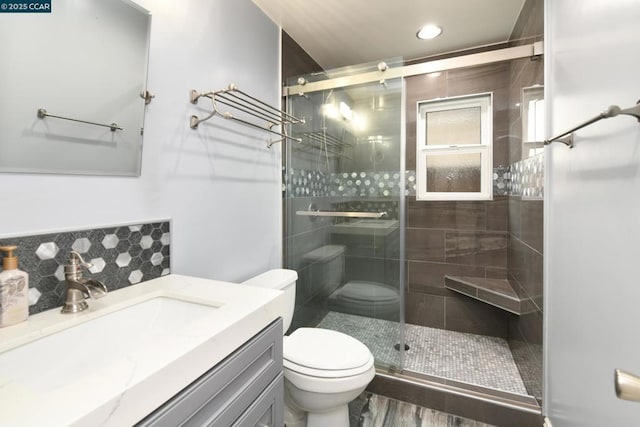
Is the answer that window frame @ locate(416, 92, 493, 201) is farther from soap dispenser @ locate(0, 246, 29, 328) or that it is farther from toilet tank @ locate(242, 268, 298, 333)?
soap dispenser @ locate(0, 246, 29, 328)

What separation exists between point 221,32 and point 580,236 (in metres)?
1.84

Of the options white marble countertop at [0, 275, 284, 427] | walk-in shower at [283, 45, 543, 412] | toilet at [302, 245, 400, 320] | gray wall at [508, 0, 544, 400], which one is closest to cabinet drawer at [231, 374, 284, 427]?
white marble countertop at [0, 275, 284, 427]

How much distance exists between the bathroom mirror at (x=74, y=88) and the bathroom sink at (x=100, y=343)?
18.5 inches

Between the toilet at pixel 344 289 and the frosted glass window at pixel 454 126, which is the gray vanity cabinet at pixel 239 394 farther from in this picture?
the frosted glass window at pixel 454 126

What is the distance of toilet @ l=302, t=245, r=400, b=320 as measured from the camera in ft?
6.79

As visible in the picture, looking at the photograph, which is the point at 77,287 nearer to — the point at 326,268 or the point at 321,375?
the point at 321,375

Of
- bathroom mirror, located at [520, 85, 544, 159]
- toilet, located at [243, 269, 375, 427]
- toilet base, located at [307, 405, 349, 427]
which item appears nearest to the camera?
toilet, located at [243, 269, 375, 427]

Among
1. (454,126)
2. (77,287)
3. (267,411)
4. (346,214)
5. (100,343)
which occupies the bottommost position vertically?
(267,411)

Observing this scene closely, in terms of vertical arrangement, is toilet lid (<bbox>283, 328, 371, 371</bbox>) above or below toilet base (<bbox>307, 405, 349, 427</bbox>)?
above

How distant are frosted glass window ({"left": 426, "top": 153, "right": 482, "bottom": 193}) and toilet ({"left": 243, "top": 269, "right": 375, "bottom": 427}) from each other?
1.67 metres

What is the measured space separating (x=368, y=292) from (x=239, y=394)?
4.98ft

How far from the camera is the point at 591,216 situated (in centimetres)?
98

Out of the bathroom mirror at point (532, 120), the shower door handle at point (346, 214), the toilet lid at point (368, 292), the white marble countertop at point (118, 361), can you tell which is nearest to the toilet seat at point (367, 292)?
the toilet lid at point (368, 292)

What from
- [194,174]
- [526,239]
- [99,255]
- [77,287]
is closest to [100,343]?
[77,287]
